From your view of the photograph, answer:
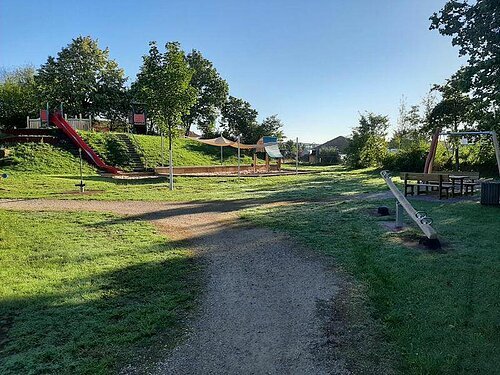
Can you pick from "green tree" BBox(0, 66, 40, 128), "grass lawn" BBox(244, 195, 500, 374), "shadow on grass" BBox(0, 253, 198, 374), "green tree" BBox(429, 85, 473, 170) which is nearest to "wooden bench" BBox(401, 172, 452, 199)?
"grass lawn" BBox(244, 195, 500, 374)

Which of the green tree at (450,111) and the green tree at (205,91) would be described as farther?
the green tree at (205,91)

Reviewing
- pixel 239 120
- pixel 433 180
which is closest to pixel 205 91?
pixel 239 120


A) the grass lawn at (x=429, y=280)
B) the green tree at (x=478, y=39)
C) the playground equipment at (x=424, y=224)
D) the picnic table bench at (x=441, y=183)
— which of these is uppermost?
the green tree at (x=478, y=39)

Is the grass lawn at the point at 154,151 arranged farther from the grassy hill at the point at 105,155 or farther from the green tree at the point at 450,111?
the green tree at the point at 450,111

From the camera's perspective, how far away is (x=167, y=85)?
16.4 meters

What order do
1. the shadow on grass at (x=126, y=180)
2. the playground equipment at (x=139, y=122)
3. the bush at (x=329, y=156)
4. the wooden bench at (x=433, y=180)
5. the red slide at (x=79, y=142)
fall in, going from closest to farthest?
the wooden bench at (x=433, y=180), the shadow on grass at (x=126, y=180), the red slide at (x=79, y=142), the playground equipment at (x=139, y=122), the bush at (x=329, y=156)

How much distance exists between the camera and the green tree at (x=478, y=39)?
5.99m

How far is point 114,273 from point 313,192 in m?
10.4

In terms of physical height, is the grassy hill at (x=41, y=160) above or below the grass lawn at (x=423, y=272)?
above

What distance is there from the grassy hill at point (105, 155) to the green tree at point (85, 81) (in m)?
14.0

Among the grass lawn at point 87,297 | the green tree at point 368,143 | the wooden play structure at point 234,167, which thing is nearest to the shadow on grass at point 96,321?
the grass lawn at point 87,297

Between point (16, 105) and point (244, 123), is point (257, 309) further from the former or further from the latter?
point (244, 123)

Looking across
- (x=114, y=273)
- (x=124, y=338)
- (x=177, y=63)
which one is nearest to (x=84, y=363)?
(x=124, y=338)

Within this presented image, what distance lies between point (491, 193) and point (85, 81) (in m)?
43.0
